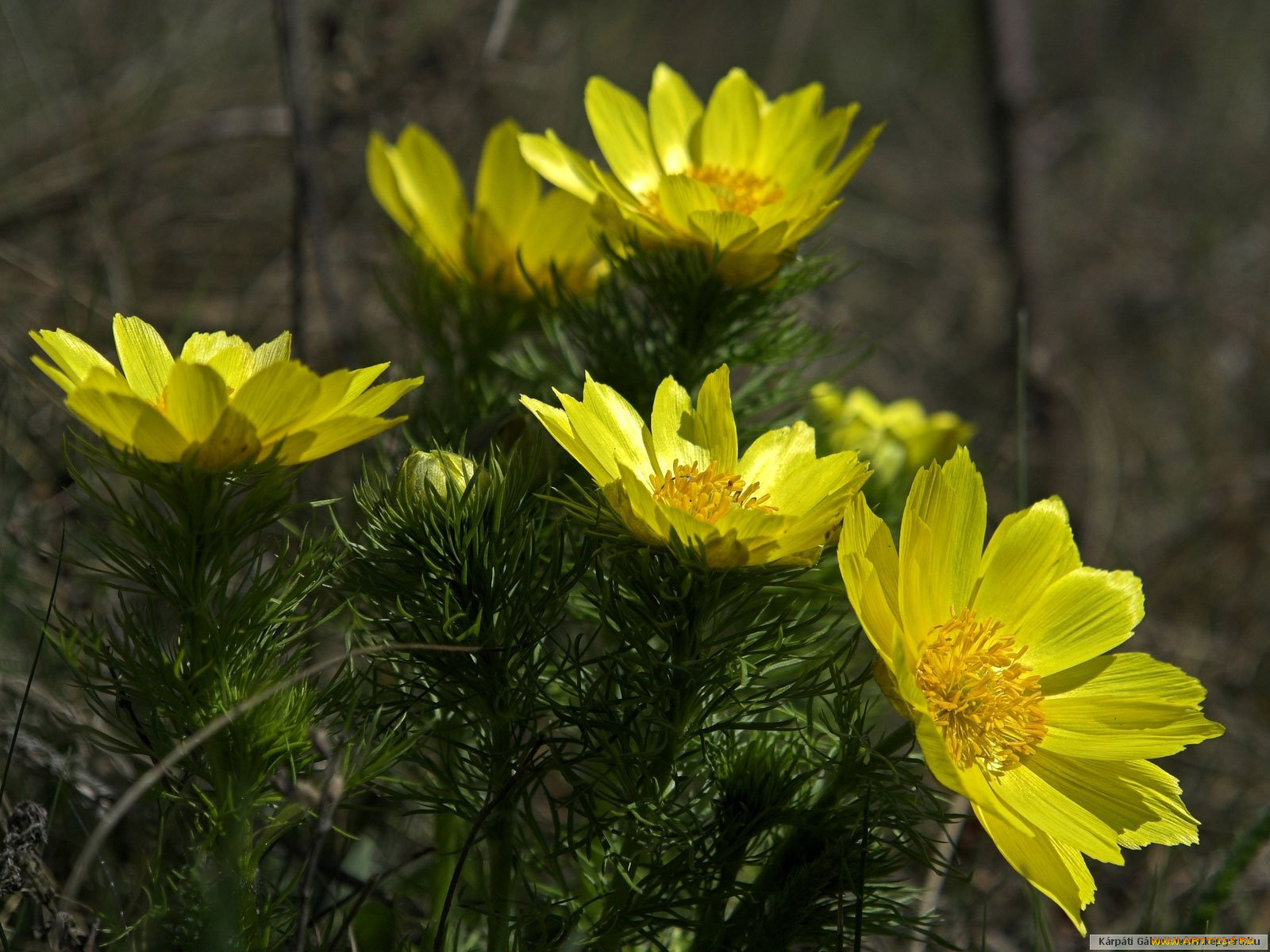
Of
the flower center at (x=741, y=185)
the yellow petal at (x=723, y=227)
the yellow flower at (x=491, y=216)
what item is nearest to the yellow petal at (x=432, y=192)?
the yellow flower at (x=491, y=216)

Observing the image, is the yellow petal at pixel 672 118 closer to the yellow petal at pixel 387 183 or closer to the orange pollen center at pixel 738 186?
the orange pollen center at pixel 738 186

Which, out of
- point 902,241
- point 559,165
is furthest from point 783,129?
point 902,241

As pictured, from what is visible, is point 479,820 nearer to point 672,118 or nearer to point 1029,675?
point 1029,675

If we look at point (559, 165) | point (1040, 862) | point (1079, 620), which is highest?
point (559, 165)

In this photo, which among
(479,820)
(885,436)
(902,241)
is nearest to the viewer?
(479,820)

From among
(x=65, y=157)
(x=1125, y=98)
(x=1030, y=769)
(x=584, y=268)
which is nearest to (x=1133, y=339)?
(x=1125, y=98)

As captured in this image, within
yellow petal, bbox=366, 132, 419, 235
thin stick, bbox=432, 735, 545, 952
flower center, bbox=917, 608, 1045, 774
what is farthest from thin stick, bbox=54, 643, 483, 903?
yellow petal, bbox=366, 132, 419, 235

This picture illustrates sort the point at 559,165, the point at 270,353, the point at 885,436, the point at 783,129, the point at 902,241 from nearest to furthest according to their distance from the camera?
the point at 270,353 < the point at 559,165 < the point at 783,129 < the point at 885,436 < the point at 902,241
